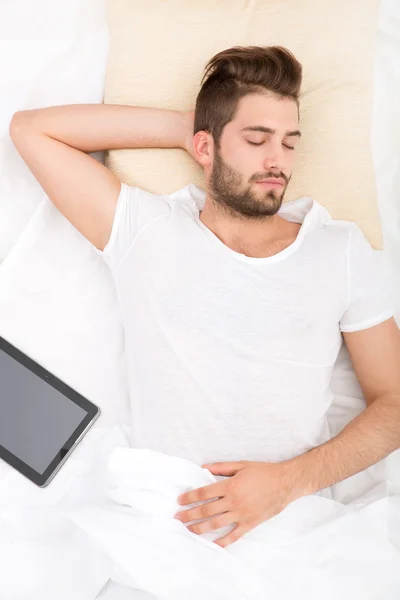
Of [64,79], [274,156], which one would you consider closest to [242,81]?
[274,156]

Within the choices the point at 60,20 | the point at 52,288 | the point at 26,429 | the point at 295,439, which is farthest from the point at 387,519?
the point at 60,20

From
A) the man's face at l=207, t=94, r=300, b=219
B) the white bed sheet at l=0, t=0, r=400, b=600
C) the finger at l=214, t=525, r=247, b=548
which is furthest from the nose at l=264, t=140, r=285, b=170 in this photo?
the finger at l=214, t=525, r=247, b=548

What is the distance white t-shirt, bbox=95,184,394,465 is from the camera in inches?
59.4

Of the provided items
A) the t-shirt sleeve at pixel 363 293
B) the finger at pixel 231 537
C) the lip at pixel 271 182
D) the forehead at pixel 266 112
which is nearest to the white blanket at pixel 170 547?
the finger at pixel 231 537

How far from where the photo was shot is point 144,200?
161 cm

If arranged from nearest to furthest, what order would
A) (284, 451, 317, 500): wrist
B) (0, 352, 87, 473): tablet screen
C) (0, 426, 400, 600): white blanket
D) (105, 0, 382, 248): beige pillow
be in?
(0, 426, 400, 600): white blanket
(284, 451, 317, 500): wrist
(0, 352, 87, 473): tablet screen
(105, 0, 382, 248): beige pillow

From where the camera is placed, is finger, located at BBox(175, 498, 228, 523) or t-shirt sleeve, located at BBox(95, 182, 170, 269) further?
t-shirt sleeve, located at BBox(95, 182, 170, 269)

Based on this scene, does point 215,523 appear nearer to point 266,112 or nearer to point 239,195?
point 239,195

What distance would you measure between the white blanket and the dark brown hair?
807mm

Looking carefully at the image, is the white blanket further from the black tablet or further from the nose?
the nose

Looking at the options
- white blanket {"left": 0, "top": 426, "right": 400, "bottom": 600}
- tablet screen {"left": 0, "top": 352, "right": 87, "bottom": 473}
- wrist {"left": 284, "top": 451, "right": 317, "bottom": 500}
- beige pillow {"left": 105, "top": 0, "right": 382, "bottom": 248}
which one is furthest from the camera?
beige pillow {"left": 105, "top": 0, "right": 382, "bottom": 248}

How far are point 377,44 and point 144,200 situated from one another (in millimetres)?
781

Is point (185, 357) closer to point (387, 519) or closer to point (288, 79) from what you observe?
point (387, 519)

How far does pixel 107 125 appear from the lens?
1641 mm
